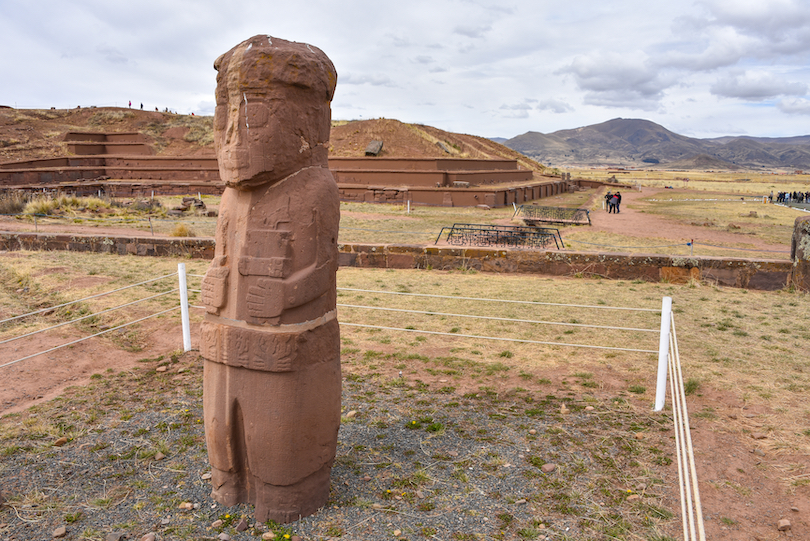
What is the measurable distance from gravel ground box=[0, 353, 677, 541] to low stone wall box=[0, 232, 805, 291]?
5982mm

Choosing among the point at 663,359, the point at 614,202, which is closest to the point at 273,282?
the point at 663,359

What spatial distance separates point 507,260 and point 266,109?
8773mm

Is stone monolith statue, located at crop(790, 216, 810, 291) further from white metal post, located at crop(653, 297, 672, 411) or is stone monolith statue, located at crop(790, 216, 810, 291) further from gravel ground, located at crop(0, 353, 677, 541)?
gravel ground, located at crop(0, 353, 677, 541)

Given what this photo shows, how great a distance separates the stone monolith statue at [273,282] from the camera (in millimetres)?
3352

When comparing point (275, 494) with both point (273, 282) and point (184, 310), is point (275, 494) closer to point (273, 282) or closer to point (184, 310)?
point (273, 282)

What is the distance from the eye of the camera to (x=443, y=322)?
26.7ft

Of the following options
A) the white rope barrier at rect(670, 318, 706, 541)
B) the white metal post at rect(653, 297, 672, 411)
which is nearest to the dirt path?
the white metal post at rect(653, 297, 672, 411)

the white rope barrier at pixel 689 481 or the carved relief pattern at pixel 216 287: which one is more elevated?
the carved relief pattern at pixel 216 287

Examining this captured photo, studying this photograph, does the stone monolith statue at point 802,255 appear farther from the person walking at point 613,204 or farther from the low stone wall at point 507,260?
the person walking at point 613,204

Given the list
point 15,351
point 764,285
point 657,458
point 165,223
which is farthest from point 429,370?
point 165,223

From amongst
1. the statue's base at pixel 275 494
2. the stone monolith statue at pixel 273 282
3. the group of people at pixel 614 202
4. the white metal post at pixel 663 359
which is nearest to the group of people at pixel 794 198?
the group of people at pixel 614 202

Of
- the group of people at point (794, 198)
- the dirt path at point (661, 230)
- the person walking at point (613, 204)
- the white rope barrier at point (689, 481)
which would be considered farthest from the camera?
the group of people at point (794, 198)

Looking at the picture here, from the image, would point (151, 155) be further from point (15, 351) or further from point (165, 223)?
point (15, 351)

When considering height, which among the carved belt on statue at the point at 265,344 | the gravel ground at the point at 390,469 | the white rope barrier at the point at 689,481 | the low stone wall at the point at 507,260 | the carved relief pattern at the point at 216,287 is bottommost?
the gravel ground at the point at 390,469
